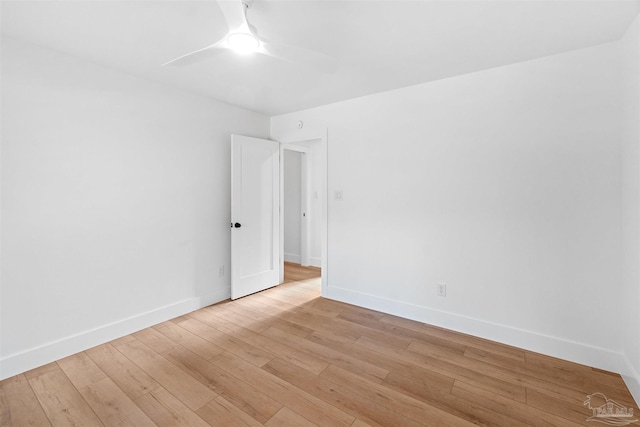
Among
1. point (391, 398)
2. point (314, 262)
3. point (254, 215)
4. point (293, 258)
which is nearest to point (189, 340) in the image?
point (254, 215)

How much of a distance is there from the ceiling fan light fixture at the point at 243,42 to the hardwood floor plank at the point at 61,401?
7.59 ft

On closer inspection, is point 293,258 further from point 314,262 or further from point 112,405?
point 112,405

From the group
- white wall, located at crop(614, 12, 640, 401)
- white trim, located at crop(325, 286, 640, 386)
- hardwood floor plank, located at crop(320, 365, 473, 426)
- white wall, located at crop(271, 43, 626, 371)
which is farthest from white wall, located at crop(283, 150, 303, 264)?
white wall, located at crop(614, 12, 640, 401)

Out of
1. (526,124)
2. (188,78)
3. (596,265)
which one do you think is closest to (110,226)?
(188,78)

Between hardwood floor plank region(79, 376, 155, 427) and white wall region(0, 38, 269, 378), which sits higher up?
white wall region(0, 38, 269, 378)

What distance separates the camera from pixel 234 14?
1401 mm

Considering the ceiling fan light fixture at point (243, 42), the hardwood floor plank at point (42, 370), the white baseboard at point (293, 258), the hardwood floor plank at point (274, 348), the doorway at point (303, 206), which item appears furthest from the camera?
the white baseboard at point (293, 258)

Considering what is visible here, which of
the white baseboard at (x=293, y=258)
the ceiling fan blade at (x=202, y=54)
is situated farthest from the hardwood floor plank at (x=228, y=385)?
the white baseboard at (x=293, y=258)

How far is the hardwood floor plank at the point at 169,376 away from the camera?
6.06 ft

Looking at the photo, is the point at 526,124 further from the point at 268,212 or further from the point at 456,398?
the point at 268,212

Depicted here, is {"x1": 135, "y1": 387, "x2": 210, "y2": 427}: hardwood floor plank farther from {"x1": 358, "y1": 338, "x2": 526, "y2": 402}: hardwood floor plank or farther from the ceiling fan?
the ceiling fan

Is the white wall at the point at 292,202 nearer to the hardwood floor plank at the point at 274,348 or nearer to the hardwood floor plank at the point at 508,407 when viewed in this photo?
the hardwood floor plank at the point at 274,348

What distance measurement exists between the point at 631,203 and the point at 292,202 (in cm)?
447

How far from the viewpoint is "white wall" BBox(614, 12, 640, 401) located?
1817mm
